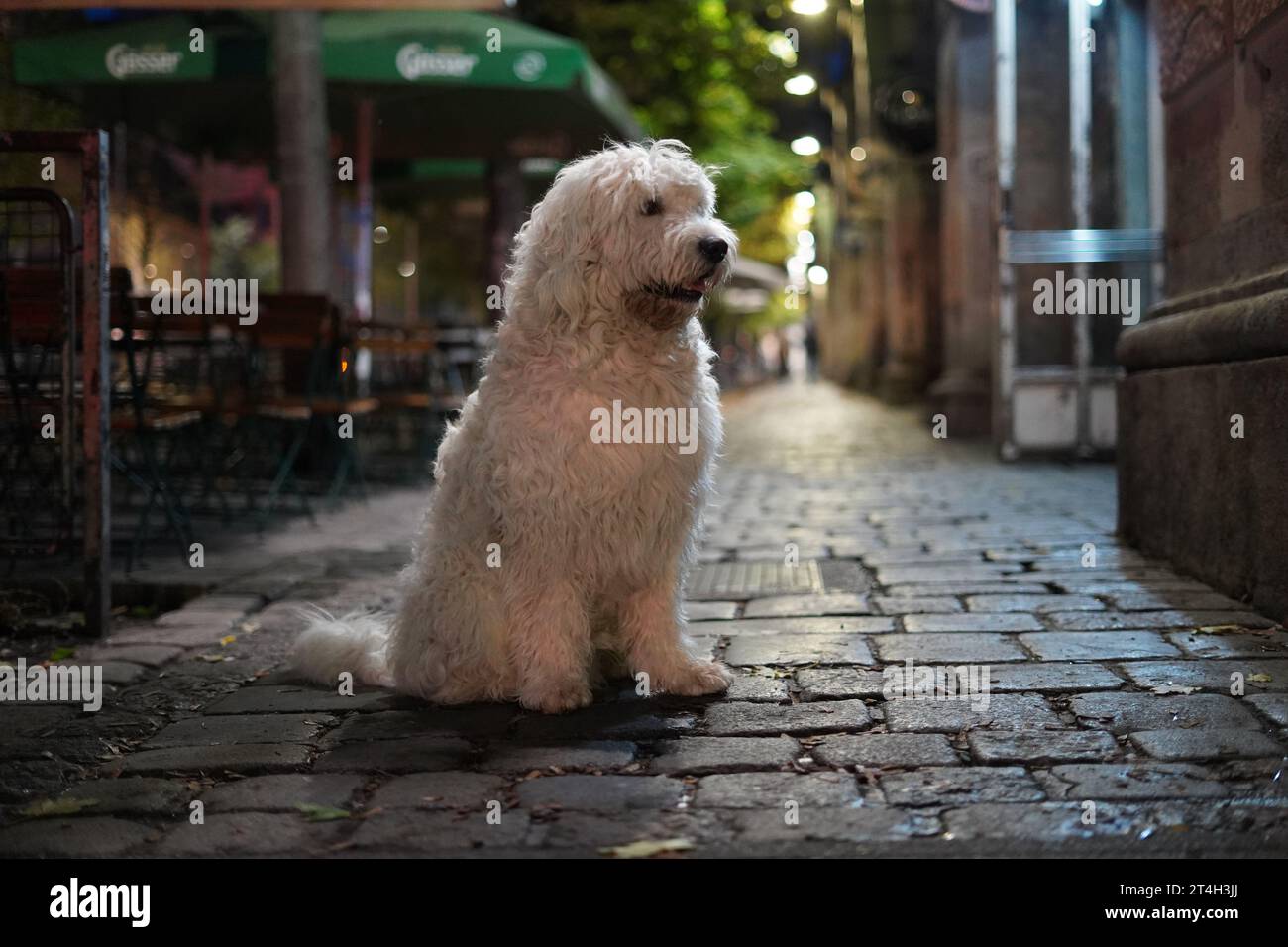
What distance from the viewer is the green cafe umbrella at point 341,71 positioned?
1006 centimetres

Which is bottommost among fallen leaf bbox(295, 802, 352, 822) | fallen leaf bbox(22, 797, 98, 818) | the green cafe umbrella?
fallen leaf bbox(22, 797, 98, 818)

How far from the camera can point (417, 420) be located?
491 inches

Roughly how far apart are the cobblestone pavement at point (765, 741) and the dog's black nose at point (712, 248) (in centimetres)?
129

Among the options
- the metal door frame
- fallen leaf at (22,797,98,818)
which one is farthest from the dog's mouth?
the metal door frame

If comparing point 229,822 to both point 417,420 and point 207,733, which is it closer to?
point 207,733

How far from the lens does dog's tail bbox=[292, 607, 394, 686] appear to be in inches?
166

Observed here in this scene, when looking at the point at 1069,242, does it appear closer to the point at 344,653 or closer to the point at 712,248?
the point at 712,248

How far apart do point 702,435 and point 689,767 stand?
3.42 ft

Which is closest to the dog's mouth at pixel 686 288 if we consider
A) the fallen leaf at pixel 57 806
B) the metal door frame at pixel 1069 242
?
the fallen leaf at pixel 57 806

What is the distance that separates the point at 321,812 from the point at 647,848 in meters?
0.80

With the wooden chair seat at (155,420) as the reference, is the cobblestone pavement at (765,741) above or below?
below

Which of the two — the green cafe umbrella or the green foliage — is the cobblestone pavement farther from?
the green foliage

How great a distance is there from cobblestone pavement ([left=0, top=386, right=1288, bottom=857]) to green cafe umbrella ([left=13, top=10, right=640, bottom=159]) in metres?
5.70

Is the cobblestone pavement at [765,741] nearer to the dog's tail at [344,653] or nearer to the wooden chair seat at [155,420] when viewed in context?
the dog's tail at [344,653]
